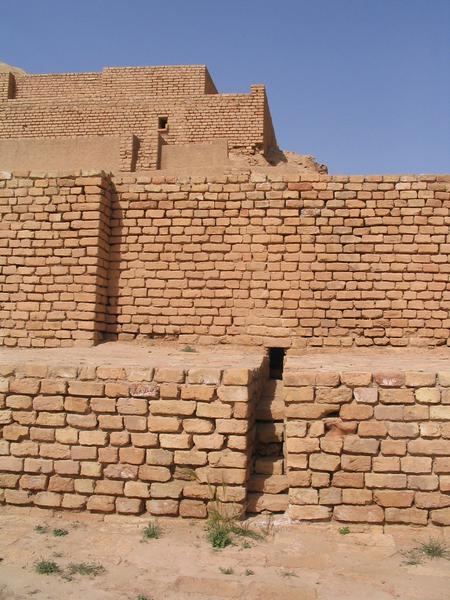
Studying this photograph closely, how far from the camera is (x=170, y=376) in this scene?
4.76 metres

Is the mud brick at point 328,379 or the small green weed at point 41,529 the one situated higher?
the mud brick at point 328,379

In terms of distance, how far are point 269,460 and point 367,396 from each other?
1.18 metres

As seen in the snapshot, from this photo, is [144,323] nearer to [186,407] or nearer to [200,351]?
[200,351]

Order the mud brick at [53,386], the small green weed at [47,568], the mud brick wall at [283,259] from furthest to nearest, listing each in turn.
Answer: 1. the mud brick wall at [283,259]
2. the mud brick at [53,386]
3. the small green weed at [47,568]

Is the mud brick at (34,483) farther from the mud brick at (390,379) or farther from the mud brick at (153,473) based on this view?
the mud brick at (390,379)

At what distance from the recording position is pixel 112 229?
854 centimetres

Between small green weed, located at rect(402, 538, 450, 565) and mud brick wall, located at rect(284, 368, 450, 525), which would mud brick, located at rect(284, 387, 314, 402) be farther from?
small green weed, located at rect(402, 538, 450, 565)

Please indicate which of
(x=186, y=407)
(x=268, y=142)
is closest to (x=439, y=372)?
(x=186, y=407)

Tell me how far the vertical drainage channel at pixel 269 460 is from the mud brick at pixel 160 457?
0.77 m

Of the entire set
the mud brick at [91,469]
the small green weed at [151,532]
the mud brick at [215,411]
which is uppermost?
the mud brick at [215,411]

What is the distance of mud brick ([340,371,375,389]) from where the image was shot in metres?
4.60

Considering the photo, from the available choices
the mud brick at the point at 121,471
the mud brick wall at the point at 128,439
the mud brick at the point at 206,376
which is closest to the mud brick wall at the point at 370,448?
the mud brick wall at the point at 128,439

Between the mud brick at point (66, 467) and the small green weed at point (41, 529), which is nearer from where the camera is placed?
the small green weed at point (41, 529)

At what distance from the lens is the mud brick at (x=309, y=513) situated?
4453 millimetres
